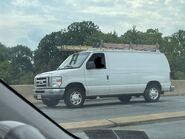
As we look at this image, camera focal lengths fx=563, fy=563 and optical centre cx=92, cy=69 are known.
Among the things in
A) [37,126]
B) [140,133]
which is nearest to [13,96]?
[37,126]

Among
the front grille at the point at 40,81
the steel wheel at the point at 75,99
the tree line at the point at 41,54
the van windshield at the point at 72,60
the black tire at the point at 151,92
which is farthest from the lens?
the black tire at the point at 151,92

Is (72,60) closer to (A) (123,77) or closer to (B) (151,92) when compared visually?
(B) (151,92)

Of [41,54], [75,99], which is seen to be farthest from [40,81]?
[41,54]

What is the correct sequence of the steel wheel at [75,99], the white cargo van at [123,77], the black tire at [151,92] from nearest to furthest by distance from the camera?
the steel wheel at [75,99], the white cargo van at [123,77], the black tire at [151,92]

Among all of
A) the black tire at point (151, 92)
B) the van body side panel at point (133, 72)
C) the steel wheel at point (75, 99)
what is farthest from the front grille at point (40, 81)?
the black tire at point (151, 92)

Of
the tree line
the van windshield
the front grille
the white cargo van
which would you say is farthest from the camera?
the white cargo van

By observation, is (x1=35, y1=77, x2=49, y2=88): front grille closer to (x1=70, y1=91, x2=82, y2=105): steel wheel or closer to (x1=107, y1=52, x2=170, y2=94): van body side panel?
(x1=70, y1=91, x2=82, y2=105): steel wheel

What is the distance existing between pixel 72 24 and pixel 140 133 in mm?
728

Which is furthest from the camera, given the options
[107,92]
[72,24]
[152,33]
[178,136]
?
[107,92]

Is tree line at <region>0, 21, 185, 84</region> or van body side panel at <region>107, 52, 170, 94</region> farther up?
tree line at <region>0, 21, 185, 84</region>

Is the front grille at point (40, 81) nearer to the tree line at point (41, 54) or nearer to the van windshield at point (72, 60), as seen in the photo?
the van windshield at point (72, 60)

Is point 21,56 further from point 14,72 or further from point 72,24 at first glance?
point 72,24

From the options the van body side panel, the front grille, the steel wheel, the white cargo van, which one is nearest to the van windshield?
the front grille

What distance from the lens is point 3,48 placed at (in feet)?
9.21
